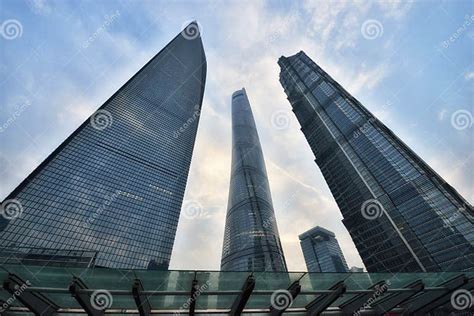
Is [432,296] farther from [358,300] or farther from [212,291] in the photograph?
[212,291]

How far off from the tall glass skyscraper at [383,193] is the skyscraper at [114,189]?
78137 mm

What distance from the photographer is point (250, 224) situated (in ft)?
440

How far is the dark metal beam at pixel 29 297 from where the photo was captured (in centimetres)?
545

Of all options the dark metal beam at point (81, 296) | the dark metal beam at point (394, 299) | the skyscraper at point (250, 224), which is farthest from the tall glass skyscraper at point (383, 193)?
the dark metal beam at point (81, 296)

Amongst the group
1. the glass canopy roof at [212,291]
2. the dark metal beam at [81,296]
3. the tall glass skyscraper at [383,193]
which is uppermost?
the tall glass skyscraper at [383,193]

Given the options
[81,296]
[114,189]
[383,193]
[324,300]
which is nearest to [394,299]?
[324,300]

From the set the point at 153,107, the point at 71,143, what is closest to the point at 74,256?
the point at 71,143

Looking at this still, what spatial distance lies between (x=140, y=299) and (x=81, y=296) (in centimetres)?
136

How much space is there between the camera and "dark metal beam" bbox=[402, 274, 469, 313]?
801cm

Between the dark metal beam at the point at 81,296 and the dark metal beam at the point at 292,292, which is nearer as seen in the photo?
the dark metal beam at the point at 81,296

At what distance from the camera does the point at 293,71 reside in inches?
6604

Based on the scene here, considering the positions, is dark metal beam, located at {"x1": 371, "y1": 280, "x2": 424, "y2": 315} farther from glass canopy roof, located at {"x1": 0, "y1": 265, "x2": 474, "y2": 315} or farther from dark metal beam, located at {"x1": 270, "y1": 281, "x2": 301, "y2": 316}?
dark metal beam, located at {"x1": 270, "y1": 281, "x2": 301, "y2": 316}

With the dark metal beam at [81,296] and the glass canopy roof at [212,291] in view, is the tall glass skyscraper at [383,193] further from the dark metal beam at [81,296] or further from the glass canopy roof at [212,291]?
the dark metal beam at [81,296]

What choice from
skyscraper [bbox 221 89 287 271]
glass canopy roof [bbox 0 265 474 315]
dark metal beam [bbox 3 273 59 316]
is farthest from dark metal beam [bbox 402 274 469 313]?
skyscraper [bbox 221 89 287 271]
